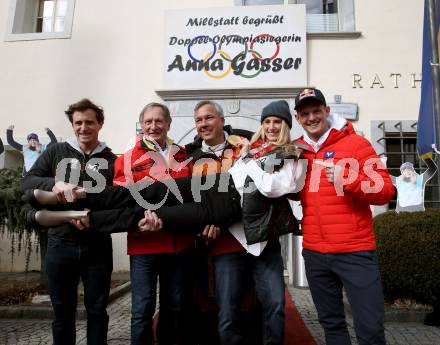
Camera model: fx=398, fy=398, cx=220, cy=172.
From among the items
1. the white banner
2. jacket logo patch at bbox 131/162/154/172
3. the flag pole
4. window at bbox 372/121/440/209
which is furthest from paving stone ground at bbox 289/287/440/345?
the white banner

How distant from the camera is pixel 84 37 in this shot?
771cm

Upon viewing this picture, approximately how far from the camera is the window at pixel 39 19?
7.76 metres

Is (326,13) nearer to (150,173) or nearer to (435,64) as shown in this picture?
(435,64)

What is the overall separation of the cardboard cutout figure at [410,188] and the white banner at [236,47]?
2324 mm

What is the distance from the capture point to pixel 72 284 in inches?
101

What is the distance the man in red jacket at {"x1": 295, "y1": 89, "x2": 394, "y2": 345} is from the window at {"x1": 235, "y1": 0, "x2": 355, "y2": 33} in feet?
19.0

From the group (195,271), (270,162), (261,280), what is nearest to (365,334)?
(261,280)

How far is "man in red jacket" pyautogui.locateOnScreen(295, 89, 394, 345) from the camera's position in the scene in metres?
2.10

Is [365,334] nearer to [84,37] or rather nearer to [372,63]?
[372,63]

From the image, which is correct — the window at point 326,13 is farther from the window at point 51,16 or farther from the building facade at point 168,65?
the window at point 51,16

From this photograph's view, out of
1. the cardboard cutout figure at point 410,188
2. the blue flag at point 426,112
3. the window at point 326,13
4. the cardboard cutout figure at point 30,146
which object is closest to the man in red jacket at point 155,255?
the blue flag at point 426,112

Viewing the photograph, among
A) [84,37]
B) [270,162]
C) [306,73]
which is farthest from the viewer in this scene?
[84,37]

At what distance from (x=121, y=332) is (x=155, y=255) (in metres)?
1.88

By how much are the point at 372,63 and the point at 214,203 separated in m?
5.92
